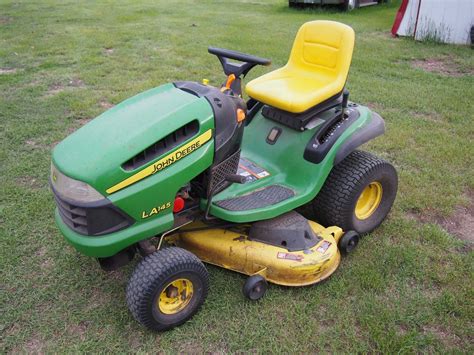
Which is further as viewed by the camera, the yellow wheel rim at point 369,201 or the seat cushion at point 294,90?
the yellow wheel rim at point 369,201

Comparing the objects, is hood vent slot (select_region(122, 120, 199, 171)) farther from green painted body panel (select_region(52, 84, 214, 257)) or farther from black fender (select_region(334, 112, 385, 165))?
black fender (select_region(334, 112, 385, 165))

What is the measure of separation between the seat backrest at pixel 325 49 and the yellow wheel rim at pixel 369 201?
76 centimetres

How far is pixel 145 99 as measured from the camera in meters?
2.23

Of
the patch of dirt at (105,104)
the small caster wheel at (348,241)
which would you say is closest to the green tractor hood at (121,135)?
the small caster wheel at (348,241)

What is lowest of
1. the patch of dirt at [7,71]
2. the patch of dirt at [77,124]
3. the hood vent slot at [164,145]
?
the patch of dirt at [7,71]

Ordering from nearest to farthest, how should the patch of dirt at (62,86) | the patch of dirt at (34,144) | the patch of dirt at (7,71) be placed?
the patch of dirt at (34,144) < the patch of dirt at (62,86) < the patch of dirt at (7,71)

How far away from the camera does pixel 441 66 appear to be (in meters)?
6.27

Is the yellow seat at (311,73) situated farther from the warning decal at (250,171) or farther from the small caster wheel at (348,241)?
the small caster wheel at (348,241)

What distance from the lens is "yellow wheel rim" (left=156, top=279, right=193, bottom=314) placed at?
7.04ft

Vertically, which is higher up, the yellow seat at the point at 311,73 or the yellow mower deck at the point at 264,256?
the yellow seat at the point at 311,73

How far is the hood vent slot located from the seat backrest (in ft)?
3.48

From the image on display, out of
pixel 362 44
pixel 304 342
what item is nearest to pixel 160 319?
pixel 304 342

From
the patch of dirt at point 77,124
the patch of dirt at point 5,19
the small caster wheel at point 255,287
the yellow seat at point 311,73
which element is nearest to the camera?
the small caster wheel at point 255,287

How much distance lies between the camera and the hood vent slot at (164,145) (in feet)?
6.43
